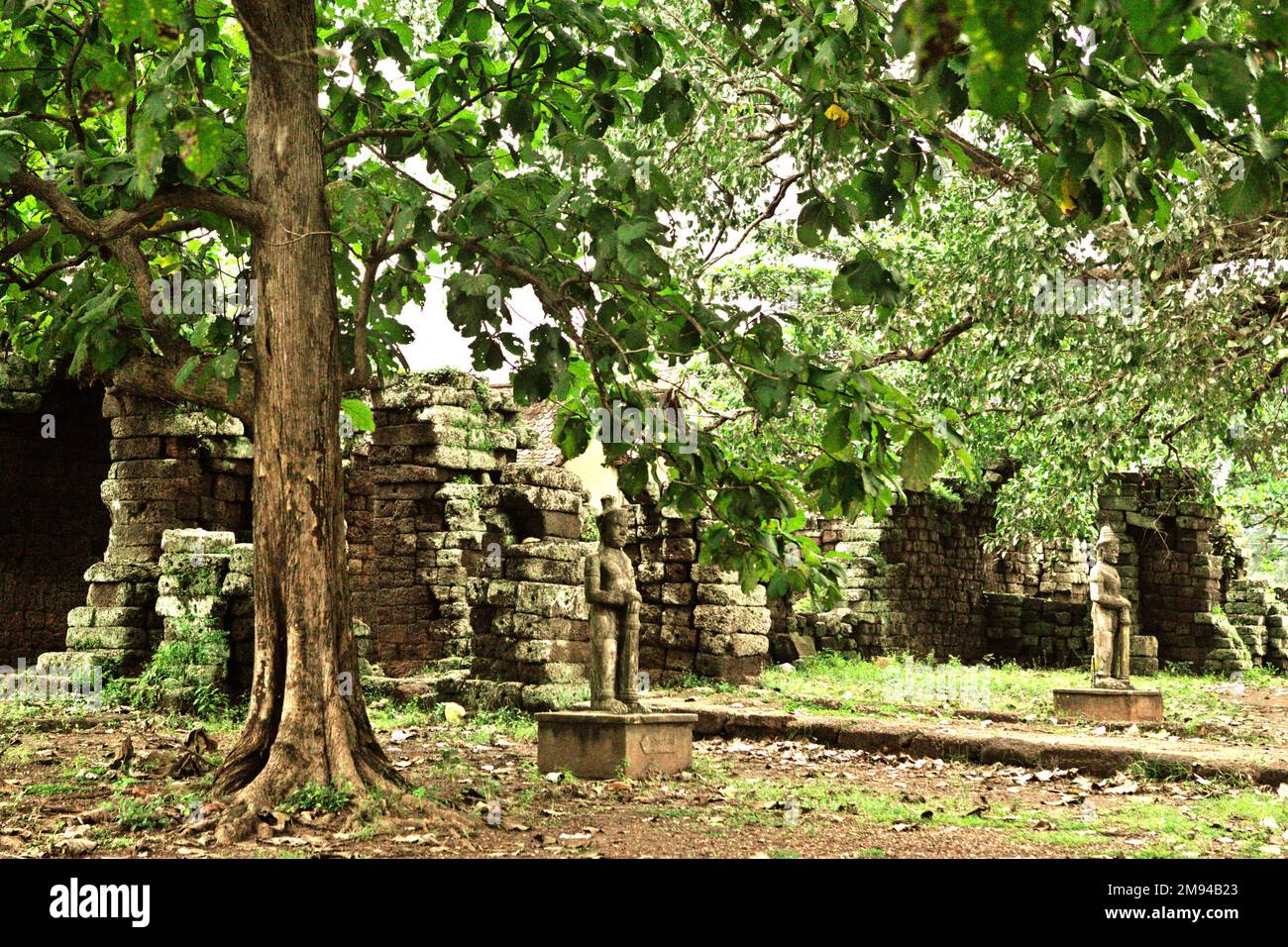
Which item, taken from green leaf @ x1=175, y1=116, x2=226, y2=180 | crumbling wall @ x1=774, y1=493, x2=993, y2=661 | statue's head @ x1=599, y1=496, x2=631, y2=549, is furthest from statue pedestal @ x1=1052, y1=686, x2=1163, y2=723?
green leaf @ x1=175, y1=116, x2=226, y2=180

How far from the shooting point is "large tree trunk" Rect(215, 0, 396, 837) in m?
6.18

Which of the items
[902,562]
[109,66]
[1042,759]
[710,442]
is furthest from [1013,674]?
[109,66]

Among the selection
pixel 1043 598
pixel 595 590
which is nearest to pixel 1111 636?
pixel 595 590

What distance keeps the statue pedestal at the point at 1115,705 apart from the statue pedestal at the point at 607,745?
5.83m

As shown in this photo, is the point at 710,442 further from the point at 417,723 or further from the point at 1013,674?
the point at 1013,674

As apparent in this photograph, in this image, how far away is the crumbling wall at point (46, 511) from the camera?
1658 cm

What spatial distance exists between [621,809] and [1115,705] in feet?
23.3

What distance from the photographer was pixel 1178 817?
7.21 meters

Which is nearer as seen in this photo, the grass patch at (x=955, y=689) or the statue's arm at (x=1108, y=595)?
the grass patch at (x=955, y=689)

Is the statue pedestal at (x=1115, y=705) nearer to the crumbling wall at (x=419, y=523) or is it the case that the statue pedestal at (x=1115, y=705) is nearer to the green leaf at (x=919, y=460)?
the crumbling wall at (x=419, y=523)

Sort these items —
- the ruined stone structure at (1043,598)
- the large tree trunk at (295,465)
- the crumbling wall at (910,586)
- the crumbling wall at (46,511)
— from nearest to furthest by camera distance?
1. the large tree trunk at (295,465)
2. the crumbling wall at (46,511)
3. the crumbling wall at (910,586)
4. the ruined stone structure at (1043,598)

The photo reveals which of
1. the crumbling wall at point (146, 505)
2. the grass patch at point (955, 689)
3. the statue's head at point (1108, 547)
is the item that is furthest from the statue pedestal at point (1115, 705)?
the crumbling wall at point (146, 505)

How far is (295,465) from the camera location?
6.26 meters

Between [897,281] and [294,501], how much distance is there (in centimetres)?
321
